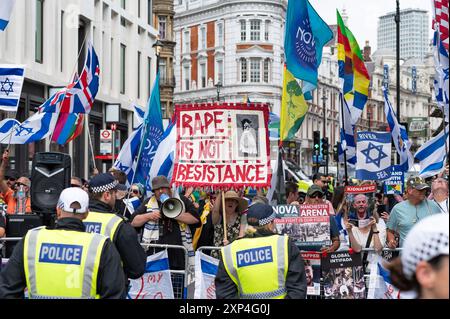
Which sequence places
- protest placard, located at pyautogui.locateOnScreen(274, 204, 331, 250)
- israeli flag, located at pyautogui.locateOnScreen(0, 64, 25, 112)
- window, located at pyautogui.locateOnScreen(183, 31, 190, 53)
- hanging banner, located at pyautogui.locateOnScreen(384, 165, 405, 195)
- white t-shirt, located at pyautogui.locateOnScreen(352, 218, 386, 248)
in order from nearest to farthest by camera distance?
protest placard, located at pyautogui.locateOnScreen(274, 204, 331, 250) → white t-shirt, located at pyautogui.locateOnScreen(352, 218, 386, 248) → israeli flag, located at pyautogui.locateOnScreen(0, 64, 25, 112) → hanging banner, located at pyautogui.locateOnScreen(384, 165, 405, 195) → window, located at pyautogui.locateOnScreen(183, 31, 190, 53)

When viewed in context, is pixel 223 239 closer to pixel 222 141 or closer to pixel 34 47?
pixel 222 141

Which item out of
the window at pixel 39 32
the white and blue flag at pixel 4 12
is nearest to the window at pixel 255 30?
the window at pixel 39 32

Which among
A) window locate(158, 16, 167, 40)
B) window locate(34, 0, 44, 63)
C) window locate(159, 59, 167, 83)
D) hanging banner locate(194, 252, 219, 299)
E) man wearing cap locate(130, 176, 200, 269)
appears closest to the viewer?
hanging banner locate(194, 252, 219, 299)

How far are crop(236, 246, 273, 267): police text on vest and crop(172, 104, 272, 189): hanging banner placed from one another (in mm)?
3682

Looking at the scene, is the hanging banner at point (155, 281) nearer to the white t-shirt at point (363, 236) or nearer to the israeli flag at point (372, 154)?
the white t-shirt at point (363, 236)

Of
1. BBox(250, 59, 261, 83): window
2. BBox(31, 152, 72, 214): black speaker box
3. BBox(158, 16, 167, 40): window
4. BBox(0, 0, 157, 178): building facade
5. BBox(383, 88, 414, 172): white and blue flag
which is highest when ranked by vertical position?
BBox(158, 16, 167, 40): window

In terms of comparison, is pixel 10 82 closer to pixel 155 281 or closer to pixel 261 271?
pixel 155 281

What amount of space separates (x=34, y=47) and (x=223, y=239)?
17846mm

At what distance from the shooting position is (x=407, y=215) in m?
10.1

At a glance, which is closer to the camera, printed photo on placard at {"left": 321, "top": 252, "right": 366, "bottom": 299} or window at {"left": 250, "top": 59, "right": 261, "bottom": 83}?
printed photo on placard at {"left": 321, "top": 252, "right": 366, "bottom": 299}

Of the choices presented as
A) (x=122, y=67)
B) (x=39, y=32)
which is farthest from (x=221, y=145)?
(x=122, y=67)

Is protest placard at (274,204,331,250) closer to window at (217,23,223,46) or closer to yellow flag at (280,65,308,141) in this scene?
yellow flag at (280,65,308,141)

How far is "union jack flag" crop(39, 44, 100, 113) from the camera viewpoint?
1450 centimetres

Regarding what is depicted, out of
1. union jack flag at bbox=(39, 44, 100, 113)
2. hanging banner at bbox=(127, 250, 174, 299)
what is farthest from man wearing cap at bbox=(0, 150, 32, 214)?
hanging banner at bbox=(127, 250, 174, 299)
